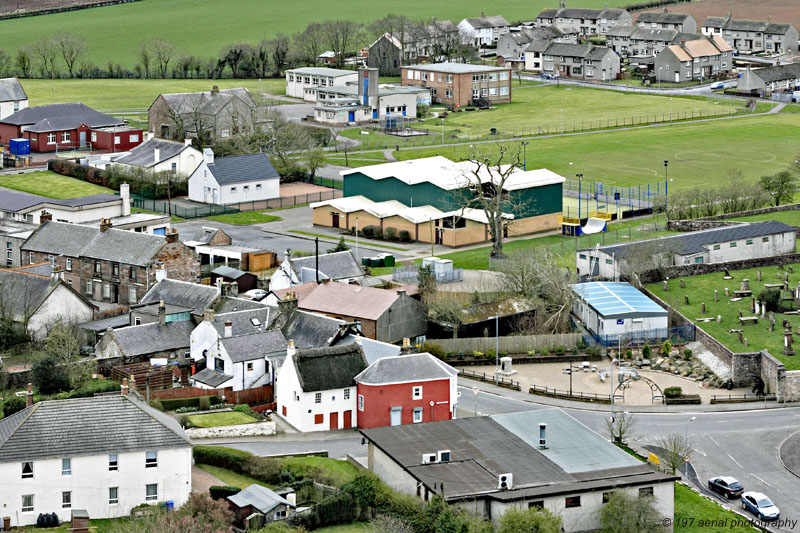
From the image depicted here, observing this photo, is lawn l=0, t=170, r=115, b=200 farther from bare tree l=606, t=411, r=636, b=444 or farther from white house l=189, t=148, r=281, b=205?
bare tree l=606, t=411, r=636, b=444

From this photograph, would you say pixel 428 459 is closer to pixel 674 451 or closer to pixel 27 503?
pixel 674 451

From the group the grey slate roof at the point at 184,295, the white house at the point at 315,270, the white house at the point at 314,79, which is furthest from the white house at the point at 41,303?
the white house at the point at 314,79

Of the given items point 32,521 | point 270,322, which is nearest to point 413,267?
point 270,322

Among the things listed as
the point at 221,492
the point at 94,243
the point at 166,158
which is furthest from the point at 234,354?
the point at 166,158

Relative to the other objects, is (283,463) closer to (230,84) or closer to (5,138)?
(5,138)

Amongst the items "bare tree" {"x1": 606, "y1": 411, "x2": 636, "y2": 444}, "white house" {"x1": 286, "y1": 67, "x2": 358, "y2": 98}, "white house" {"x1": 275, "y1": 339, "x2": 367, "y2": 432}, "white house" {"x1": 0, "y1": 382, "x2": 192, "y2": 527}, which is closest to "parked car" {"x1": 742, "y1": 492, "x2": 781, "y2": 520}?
"bare tree" {"x1": 606, "y1": 411, "x2": 636, "y2": 444}

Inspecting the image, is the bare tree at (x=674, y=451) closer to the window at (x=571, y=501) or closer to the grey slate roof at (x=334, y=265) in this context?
the window at (x=571, y=501)
